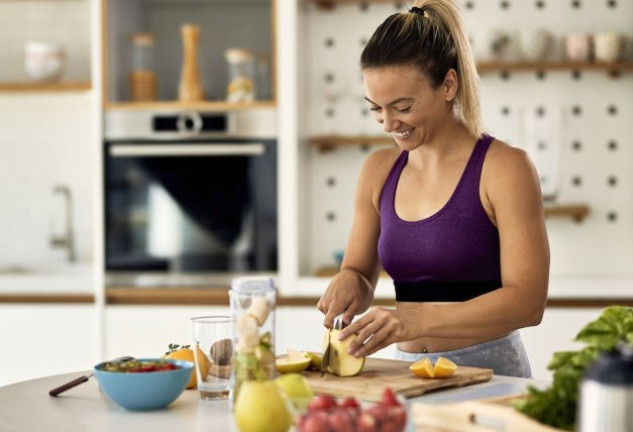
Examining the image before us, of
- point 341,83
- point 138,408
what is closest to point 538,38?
point 341,83

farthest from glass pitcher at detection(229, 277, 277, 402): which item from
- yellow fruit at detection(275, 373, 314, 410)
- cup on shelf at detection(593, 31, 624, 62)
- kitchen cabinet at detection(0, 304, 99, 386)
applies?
cup on shelf at detection(593, 31, 624, 62)

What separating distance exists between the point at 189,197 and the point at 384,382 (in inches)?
93.5

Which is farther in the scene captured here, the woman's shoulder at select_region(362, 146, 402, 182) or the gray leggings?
the woman's shoulder at select_region(362, 146, 402, 182)

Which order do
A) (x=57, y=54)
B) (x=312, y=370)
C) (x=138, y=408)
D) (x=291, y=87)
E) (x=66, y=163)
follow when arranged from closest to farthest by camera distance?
1. (x=138, y=408)
2. (x=312, y=370)
3. (x=291, y=87)
4. (x=57, y=54)
5. (x=66, y=163)

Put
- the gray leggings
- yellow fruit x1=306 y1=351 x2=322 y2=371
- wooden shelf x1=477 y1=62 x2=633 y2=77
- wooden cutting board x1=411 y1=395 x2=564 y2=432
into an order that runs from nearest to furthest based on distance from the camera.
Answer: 1. wooden cutting board x1=411 y1=395 x2=564 y2=432
2. yellow fruit x1=306 y1=351 x2=322 y2=371
3. the gray leggings
4. wooden shelf x1=477 y1=62 x2=633 y2=77

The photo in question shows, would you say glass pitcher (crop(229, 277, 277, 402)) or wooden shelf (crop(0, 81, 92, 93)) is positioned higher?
wooden shelf (crop(0, 81, 92, 93))

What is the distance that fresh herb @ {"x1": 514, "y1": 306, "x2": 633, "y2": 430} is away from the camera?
1394 mm

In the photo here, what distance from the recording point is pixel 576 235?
4.31 metres

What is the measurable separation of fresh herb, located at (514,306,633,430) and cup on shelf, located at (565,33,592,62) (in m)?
2.74

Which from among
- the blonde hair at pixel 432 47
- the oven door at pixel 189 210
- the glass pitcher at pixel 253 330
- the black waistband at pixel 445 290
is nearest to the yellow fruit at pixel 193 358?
the glass pitcher at pixel 253 330

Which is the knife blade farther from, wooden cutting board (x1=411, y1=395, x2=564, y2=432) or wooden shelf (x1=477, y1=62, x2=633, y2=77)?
wooden shelf (x1=477, y1=62, x2=633, y2=77)

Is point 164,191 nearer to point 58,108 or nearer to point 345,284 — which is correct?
point 58,108

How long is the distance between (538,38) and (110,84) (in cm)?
176

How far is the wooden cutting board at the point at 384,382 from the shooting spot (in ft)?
5.83
